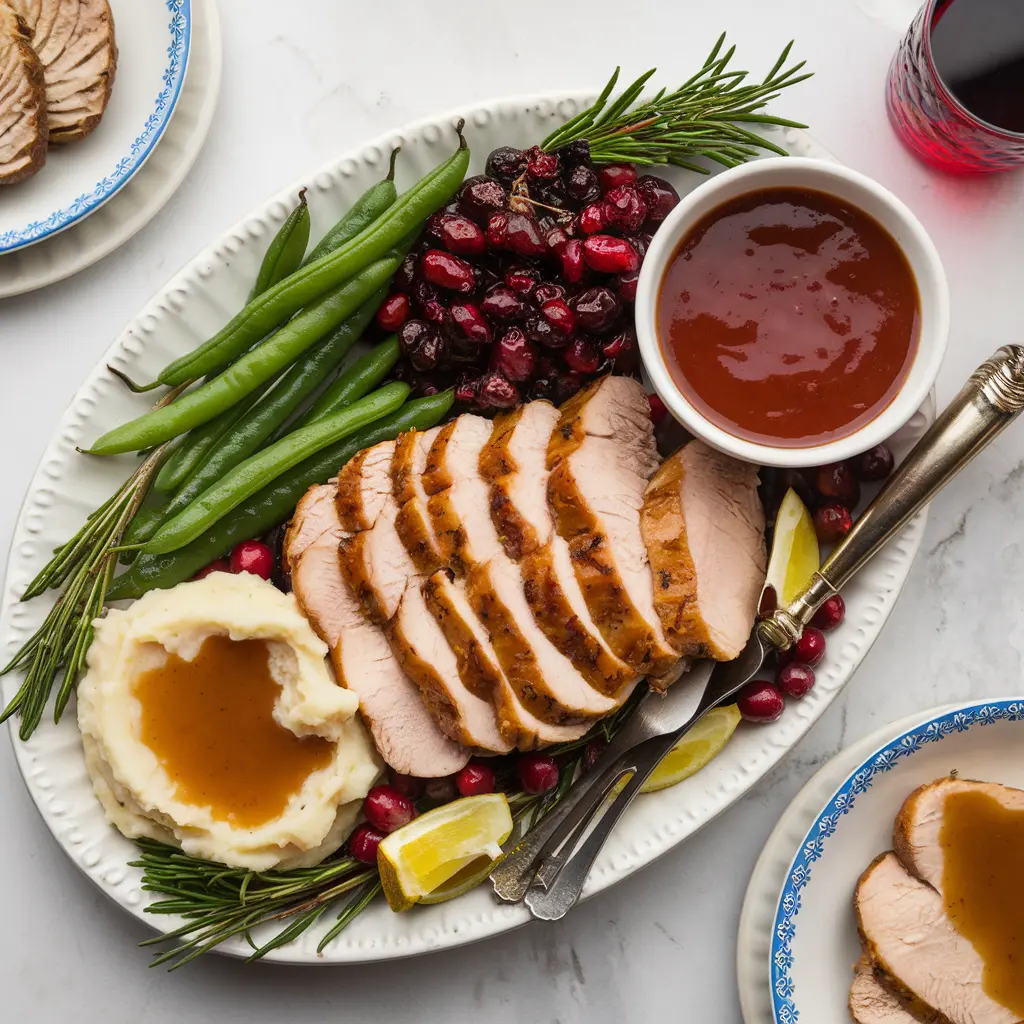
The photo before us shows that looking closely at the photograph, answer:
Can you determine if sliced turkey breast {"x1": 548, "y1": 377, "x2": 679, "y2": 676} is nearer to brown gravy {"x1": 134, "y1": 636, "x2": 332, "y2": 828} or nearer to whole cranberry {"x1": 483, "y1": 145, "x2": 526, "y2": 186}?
whole cranberry {"x1": 483, "y1": 145, "x2": 526, "y2": 186}

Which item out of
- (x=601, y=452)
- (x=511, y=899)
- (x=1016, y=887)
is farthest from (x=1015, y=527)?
(x=511, y=899)

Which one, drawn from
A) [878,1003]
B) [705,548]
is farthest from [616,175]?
[878,1003]

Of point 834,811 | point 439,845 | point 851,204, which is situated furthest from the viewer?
point 834,811

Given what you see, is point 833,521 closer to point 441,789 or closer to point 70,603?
point 441,789

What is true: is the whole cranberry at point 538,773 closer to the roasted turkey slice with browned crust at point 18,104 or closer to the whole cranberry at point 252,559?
the whole cranberry at point 252,559

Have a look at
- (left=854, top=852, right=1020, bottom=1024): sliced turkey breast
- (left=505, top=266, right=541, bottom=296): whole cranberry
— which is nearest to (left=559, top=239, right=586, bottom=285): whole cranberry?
(left=505, top=266, right=541, bottom=296): whole cranberry

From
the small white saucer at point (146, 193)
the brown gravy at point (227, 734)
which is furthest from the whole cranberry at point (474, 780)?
the small white saucer at point (146, 193)

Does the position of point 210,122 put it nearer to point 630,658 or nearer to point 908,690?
point 630,658
